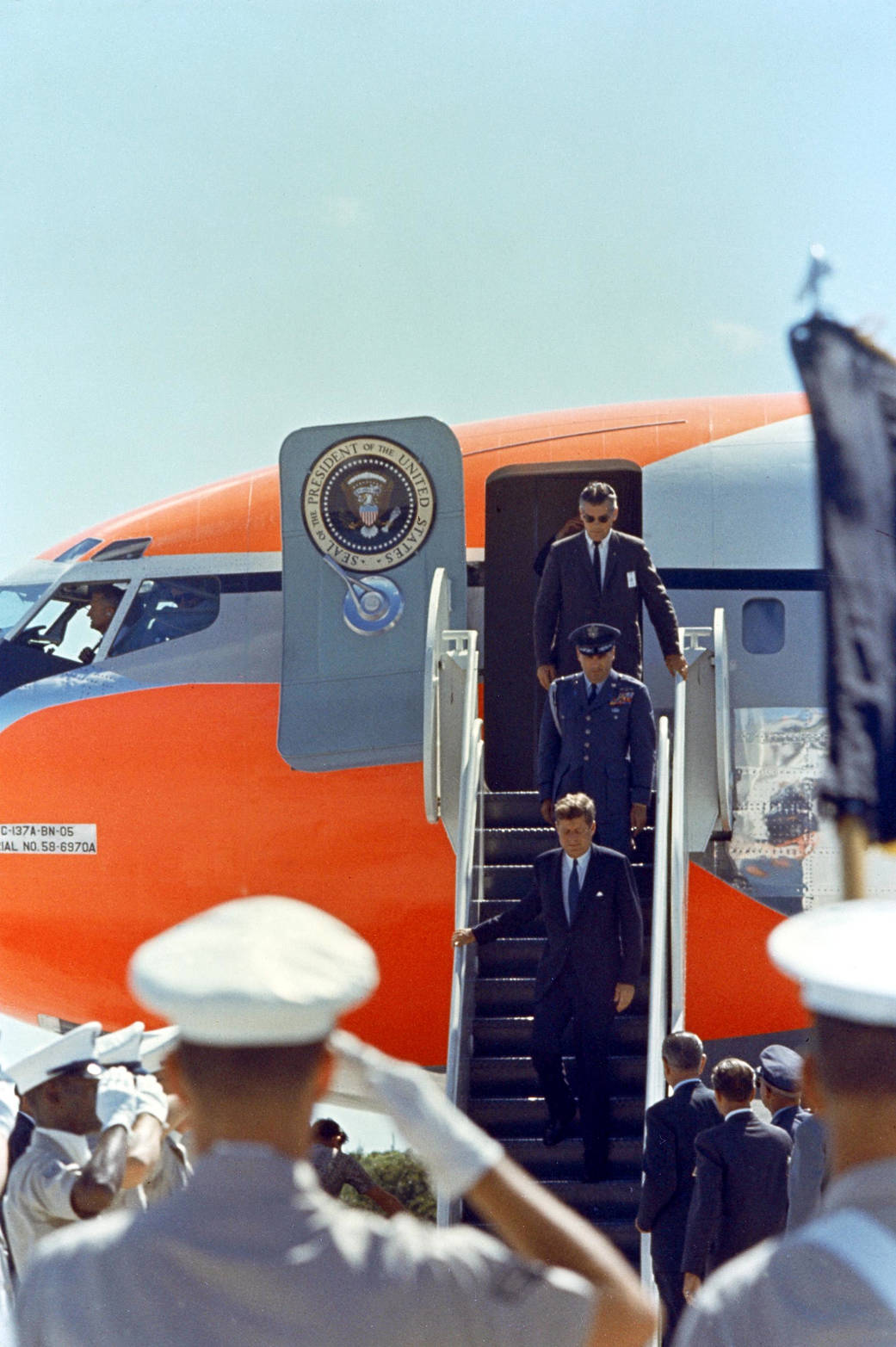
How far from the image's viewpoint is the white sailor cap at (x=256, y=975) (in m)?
1.58

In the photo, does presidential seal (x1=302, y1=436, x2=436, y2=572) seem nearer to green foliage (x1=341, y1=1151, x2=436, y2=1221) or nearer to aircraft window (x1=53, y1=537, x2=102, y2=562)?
aircraft window (x1=53, y1=537, x2=102, y2=562)

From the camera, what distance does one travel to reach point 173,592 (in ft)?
29.5

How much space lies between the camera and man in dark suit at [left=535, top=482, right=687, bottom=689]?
278 inches

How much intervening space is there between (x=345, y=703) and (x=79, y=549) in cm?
252

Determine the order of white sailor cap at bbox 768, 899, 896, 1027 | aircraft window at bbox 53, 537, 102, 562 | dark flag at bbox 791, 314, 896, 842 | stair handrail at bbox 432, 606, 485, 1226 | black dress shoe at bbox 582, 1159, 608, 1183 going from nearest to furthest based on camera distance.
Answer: white sailor cap at bbox 768, 899, 896, 1027 → dark flag at bbox 791, 314, 896, 842 → black dress shoe at bbox 582, 1159, 608, 1183 → stair handrail at bbox 432, 606, 485, 1226 → aircraft window at bbox 53, 537, 102, 562

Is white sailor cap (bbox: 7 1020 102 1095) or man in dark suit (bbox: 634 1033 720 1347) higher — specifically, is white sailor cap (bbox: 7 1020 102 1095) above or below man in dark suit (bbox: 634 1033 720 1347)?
above

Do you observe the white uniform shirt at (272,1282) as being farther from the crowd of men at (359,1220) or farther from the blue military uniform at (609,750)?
the blue military uniform at (609,750)

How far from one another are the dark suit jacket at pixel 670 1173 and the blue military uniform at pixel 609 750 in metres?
1.71

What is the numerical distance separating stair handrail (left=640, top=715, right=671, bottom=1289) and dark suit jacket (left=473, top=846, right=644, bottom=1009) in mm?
217

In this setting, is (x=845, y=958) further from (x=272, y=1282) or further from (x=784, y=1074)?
(x=784, y=1074)

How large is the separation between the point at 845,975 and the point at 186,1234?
78 centimetres

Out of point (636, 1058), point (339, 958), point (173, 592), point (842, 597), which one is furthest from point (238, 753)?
point (339, 958)

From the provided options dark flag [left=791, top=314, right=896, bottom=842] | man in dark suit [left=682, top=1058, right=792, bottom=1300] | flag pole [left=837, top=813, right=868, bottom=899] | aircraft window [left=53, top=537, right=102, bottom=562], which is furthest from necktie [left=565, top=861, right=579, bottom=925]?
aircraft window [left=53, top=537, right=102, bottom=562]

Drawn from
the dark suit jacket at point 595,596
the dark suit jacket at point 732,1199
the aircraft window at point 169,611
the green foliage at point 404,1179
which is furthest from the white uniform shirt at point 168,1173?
the green foliage at point 404,1179
